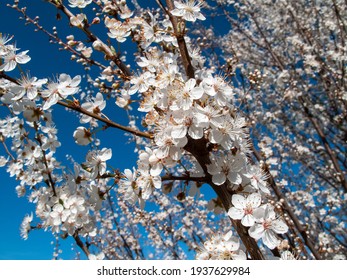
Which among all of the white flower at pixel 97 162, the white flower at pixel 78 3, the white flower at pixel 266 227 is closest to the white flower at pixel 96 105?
the white flower at pixel 97 162

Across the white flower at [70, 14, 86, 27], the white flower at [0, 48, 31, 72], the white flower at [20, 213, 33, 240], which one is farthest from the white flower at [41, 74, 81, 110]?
the white flower at [20, 213, 33, 240]

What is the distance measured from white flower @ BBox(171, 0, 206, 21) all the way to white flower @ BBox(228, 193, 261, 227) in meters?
0.97

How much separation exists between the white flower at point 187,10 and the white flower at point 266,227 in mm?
1048

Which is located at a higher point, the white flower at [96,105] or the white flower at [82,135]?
the white flower at [96,105]

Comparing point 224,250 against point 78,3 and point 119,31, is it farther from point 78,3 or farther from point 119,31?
point 78,3

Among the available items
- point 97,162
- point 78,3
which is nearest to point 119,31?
point 78,3

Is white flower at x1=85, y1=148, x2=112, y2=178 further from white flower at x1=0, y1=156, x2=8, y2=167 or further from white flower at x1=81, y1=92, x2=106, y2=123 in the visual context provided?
white flower at x1=0, y1=156, x2=8, y2=167

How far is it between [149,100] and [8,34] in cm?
87

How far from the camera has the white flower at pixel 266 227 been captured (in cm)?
137

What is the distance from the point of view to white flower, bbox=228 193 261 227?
1364 mm

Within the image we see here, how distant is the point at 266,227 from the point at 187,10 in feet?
3.85

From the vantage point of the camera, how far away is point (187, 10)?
1790 millimetres

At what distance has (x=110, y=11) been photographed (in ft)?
6.83

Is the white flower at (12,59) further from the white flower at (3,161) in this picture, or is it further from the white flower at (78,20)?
the white flower at (3,161)
